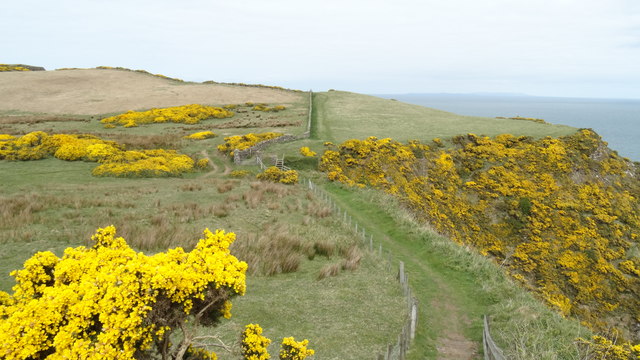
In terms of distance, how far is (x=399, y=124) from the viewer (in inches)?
2378

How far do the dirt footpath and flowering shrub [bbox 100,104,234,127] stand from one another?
8.82m

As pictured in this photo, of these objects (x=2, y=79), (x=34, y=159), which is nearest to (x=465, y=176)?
(x=34, y=159)

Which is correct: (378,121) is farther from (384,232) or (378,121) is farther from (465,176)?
(384,232)

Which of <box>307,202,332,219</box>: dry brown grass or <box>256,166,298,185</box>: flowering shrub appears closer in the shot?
<box>307,202,332,219</box>: dry brown grass

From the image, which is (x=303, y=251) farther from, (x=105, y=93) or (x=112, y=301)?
(x=105, y=93)

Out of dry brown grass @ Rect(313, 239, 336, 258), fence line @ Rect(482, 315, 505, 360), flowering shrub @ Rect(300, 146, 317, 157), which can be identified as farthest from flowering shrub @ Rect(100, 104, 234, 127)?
fence line @ Rect(482, 315, 505, 360)

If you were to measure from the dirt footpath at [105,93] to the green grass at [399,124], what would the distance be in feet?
60.8

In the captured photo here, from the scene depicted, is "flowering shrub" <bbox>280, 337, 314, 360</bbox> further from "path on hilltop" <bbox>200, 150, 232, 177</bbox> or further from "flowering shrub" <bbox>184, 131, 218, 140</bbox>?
"flowering shrub" <bbox>184, 131, 218, 140</bbox>

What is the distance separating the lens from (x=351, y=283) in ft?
55.1

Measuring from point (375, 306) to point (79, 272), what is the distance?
1166 cm

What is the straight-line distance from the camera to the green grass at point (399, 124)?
50.8 m

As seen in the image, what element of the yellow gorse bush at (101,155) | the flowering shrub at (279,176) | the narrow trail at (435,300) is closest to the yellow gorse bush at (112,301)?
the narrow trail at (435,300)

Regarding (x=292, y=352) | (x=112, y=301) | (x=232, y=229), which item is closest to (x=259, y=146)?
(x=232, y=229)

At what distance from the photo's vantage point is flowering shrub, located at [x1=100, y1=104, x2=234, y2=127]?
60.1 metres
